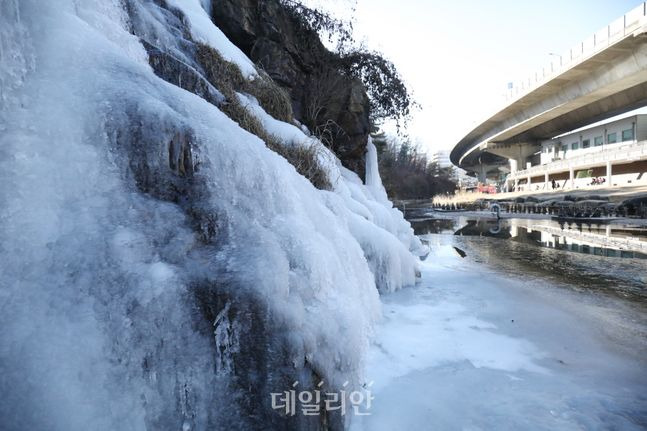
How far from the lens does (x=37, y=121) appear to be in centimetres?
146

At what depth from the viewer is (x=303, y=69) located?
7328 millimetres

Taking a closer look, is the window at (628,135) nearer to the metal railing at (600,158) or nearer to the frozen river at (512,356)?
the metal railing at (600,158)

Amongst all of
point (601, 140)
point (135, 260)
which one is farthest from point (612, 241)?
point (601, 140)

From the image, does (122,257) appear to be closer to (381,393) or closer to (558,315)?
(381,393)

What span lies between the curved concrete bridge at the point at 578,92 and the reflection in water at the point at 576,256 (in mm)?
8931

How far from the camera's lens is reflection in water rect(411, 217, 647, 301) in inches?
157

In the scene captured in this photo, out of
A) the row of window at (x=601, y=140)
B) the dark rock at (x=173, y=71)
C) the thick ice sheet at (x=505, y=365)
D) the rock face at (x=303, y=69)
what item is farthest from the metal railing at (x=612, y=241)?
the row of window at (x=601, y=140)

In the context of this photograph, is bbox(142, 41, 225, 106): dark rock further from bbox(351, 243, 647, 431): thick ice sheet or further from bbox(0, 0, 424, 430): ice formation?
bbox(351, 243, 647, 431): thick ice sheet

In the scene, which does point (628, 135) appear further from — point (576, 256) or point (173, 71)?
point (173, 71)

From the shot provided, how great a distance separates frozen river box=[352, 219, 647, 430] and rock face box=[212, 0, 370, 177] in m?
3.49

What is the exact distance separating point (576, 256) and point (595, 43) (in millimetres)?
13135

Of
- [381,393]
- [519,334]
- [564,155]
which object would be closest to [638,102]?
[564,155]

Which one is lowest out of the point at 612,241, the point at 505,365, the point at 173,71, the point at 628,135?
the point at 505,365

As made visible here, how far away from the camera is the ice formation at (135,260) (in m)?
1.23
